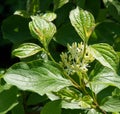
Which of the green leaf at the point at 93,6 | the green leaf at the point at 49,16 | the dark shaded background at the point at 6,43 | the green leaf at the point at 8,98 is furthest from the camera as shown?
the dark shaded background at the point at 6,43

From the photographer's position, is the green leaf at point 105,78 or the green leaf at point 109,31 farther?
the green leaf at point 109,31

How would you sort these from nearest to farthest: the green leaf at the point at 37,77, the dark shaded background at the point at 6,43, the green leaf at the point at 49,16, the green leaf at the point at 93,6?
the green leaf at the point at 37,77 < the green leaf at the point at 49,16 < the green leaf at the point at 93,6 < the dark shaded background at the point at 6,43

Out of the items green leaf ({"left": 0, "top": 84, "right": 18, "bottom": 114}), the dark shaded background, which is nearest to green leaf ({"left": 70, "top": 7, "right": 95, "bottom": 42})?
green leaf ({"left": 0, "top": 84, "right": 18, "bottom": 114})

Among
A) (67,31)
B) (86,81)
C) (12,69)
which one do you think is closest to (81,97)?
(86,81)

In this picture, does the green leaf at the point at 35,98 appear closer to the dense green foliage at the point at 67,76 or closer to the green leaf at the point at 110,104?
the dense green foliage at the point at 67,76

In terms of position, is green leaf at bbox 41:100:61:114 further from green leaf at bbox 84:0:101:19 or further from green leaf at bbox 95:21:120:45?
green leaf at bbox 84:0:101:19

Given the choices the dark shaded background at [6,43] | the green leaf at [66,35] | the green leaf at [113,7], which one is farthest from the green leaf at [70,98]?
the dark shaded background at [6,43]

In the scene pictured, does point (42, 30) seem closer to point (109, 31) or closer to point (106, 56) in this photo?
point (106, 56)
